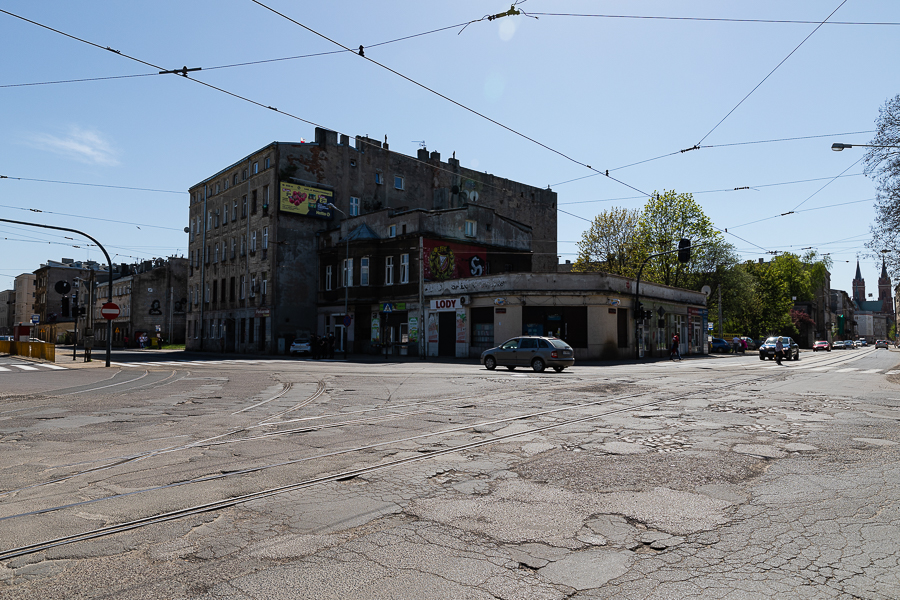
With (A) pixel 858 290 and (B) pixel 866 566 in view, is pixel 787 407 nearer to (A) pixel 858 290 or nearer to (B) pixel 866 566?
(B) pixel 866 566

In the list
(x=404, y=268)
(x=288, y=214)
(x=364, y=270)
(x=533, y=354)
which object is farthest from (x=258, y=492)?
(x=288, y=214)

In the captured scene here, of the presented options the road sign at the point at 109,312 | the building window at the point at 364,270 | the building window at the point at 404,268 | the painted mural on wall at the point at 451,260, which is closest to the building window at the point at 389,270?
the building window at the point at 404,268

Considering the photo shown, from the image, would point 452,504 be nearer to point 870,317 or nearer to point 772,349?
point 772,349

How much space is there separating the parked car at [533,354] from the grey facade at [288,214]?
19.1 meters

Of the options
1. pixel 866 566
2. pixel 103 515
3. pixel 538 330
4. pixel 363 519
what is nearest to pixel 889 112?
pixel 538 330

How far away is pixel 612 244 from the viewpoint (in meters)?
52.8

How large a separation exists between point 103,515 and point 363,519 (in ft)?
7.25

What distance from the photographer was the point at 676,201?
5075cm

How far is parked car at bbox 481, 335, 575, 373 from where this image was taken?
2420cm

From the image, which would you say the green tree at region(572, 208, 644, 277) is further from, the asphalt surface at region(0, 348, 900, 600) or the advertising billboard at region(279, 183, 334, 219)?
the asphalt surface at region(0, 348, 900, 600)

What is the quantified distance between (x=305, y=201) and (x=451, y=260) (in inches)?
526

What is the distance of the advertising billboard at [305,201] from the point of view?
44.5 metres

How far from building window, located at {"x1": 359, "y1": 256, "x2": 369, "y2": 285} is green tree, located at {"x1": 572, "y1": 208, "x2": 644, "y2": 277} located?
68.8 feet

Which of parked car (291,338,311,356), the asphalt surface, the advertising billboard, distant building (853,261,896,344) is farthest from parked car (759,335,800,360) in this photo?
distant building (853,261,896,344)
